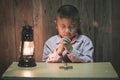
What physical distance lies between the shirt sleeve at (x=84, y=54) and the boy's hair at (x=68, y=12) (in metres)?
0.21

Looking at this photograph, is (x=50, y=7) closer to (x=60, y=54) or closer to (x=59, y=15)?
(x=59, y=15)

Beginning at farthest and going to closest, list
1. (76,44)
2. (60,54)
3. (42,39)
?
(42,39)
(76,44)
(60,54)

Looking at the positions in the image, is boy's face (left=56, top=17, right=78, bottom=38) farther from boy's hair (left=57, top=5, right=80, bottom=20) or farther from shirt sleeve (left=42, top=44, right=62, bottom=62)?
shirt sleeve (left=42, top=44, right=62, bottom=62)

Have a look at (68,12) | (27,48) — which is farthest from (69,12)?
(27,48)

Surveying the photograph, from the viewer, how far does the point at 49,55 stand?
257 cm

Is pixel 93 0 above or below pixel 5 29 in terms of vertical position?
above

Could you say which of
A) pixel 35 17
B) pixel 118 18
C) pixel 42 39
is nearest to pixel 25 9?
pixel 35 17

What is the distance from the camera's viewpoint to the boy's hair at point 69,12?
2.57 meters

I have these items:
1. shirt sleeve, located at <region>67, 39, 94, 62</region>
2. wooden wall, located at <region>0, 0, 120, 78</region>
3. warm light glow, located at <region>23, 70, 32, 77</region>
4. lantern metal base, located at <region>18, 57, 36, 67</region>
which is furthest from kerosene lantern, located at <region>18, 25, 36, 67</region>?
wooden wall, located at <region>0, 0, 120, 78</region>

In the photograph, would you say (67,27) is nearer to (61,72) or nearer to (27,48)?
(27,48)

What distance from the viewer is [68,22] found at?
254 cm

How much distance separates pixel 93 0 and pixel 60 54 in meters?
0.56

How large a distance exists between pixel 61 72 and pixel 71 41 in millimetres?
470

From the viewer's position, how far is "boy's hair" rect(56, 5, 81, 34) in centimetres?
257
